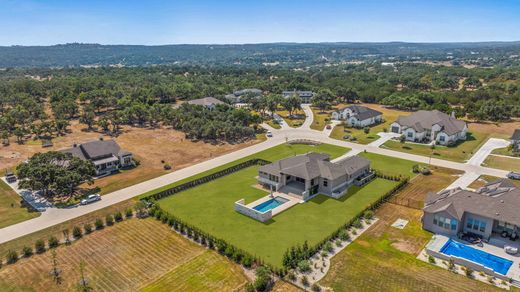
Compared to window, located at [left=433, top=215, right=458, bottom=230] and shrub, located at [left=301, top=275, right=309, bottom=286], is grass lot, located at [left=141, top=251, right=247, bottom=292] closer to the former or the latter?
shrub, located at [left=301, top=275, right=309, bottom=286]

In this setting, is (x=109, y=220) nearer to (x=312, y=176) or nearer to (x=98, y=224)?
(x=98, y=224)

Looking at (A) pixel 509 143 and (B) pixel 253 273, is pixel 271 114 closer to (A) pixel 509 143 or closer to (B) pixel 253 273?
(A) pixel 509 143

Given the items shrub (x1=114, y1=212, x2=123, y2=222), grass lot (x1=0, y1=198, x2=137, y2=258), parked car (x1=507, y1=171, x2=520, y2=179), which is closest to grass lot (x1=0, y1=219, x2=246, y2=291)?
shrub (x1=114, y1=212, x2=123, y2=222)

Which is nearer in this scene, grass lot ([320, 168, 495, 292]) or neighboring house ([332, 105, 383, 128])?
grass lot ([320, 168, 495, 292])

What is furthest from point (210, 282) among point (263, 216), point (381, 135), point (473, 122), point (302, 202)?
point (473, 122)

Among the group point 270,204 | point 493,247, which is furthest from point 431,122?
point 270,204

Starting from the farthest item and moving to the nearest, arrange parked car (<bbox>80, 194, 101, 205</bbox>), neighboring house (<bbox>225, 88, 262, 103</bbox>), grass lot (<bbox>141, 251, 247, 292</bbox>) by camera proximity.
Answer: neighboring house (<bbox>225, 88, 262, 103</bbox>), parked car (<bbox>80, 194, 101, 205</bbox>), grass lot (<bbox>141, 251, 247, 292</bbox>)

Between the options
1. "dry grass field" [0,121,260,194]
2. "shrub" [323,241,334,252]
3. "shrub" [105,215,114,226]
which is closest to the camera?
"shrub" [323,241,334,252]
